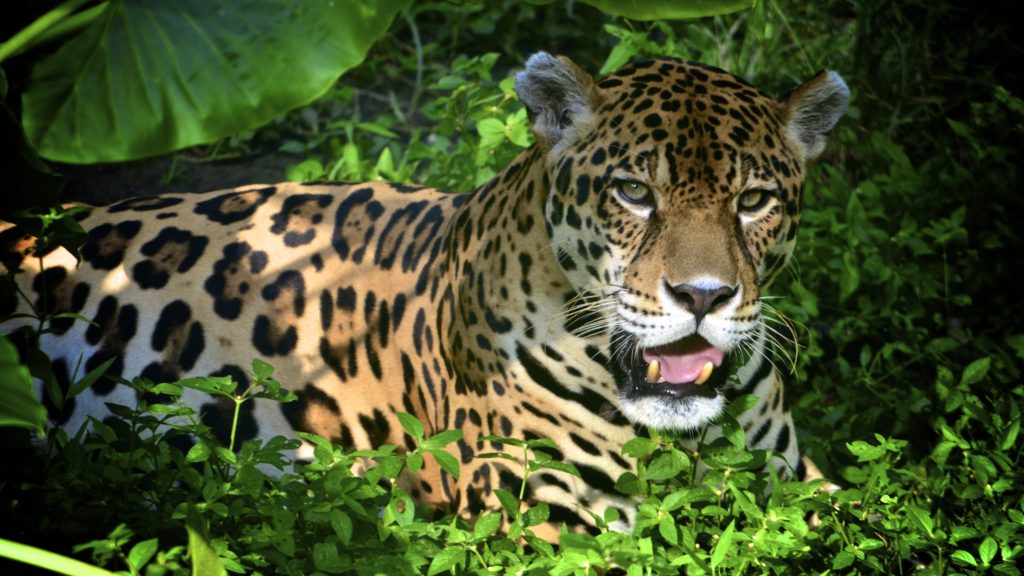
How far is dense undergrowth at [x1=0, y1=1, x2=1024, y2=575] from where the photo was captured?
9.66 feet

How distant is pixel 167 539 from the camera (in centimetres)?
290

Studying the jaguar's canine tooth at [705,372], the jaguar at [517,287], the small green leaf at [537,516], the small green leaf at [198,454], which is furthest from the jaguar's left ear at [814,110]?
the small green leaf at [198,454]

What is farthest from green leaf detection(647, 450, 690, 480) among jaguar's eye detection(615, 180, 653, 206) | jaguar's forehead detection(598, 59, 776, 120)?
jaguar's forehead detection(598, 59, 776, 120)

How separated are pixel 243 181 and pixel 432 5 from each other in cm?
208

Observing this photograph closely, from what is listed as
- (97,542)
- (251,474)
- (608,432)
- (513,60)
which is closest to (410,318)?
(608,432)

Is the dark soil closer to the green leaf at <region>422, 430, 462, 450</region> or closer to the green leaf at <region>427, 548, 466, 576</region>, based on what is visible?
the green leaf at <region>422, 430, 462, 450</region>

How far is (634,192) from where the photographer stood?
11.7 feet

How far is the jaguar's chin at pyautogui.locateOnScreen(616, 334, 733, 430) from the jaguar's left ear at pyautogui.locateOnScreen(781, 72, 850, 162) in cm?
72

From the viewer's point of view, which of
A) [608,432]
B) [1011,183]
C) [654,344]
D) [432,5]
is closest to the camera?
[654,344]

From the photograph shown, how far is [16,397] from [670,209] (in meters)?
1.98

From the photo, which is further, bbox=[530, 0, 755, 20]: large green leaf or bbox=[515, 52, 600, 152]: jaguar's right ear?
bbox=[515, 52, 600, 152]: jaguar's right ear

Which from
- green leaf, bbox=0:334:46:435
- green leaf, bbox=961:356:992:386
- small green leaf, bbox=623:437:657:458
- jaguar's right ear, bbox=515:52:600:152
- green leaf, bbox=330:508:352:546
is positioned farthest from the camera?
green leaf, bbox=961:356:992:386

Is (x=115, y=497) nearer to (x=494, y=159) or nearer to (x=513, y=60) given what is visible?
(x=494, y=159)

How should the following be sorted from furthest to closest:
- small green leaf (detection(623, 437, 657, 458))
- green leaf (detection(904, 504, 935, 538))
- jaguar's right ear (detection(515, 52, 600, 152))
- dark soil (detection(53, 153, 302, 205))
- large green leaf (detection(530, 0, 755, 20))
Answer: dark soil (detection(53, 153, 302, 205)) < jaguar's right ear (detection(515, 52, 600, 152)) < green leaf (detection(904, 504, 935, 538)) < small green leaf (detection(623, 437, 657, 458)) < large green leaf (detection(530, 0, 755, 20))
